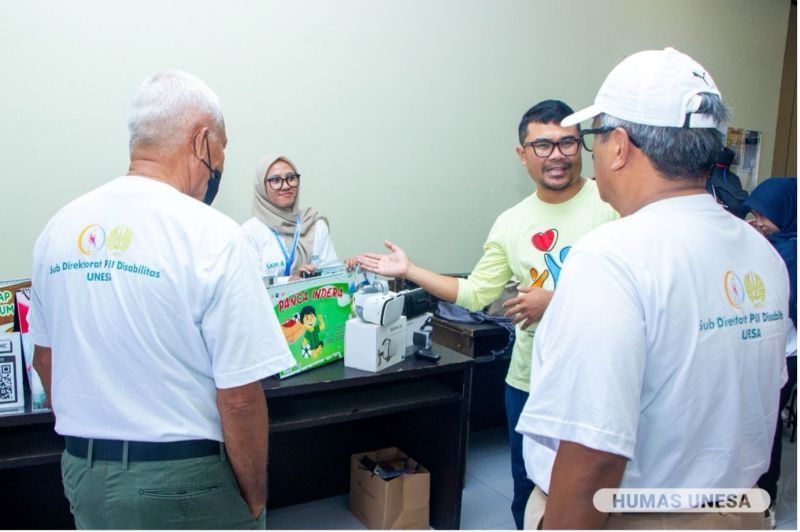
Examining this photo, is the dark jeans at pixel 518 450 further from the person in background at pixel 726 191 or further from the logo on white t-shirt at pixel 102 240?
the person in background at pixel 726 191

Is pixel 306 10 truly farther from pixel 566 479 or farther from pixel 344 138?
pixel 566 479

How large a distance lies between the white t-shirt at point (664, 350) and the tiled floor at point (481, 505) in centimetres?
178

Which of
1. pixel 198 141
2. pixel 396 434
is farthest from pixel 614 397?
pixel 396 434

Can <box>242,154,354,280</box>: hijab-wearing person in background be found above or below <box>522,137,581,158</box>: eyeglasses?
below

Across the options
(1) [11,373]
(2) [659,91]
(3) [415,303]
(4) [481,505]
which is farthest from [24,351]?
(4) [481,505]

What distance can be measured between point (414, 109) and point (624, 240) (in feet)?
9.15

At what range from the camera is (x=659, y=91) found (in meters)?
0.97

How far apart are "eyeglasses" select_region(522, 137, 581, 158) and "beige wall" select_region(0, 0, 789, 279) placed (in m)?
1.52

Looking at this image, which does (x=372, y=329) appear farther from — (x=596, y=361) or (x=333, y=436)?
(x=596, y=361)

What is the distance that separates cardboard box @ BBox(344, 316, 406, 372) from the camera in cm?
211

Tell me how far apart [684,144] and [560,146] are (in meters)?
1.15

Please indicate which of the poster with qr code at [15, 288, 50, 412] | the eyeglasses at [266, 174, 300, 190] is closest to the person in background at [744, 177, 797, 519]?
the eyeglasses at [266, 174, 300, 190]

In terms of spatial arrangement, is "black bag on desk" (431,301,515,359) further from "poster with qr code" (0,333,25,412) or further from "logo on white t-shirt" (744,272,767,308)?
"logo on white t-shirt" (744,272,767,308)

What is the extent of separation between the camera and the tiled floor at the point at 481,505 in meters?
2.56
